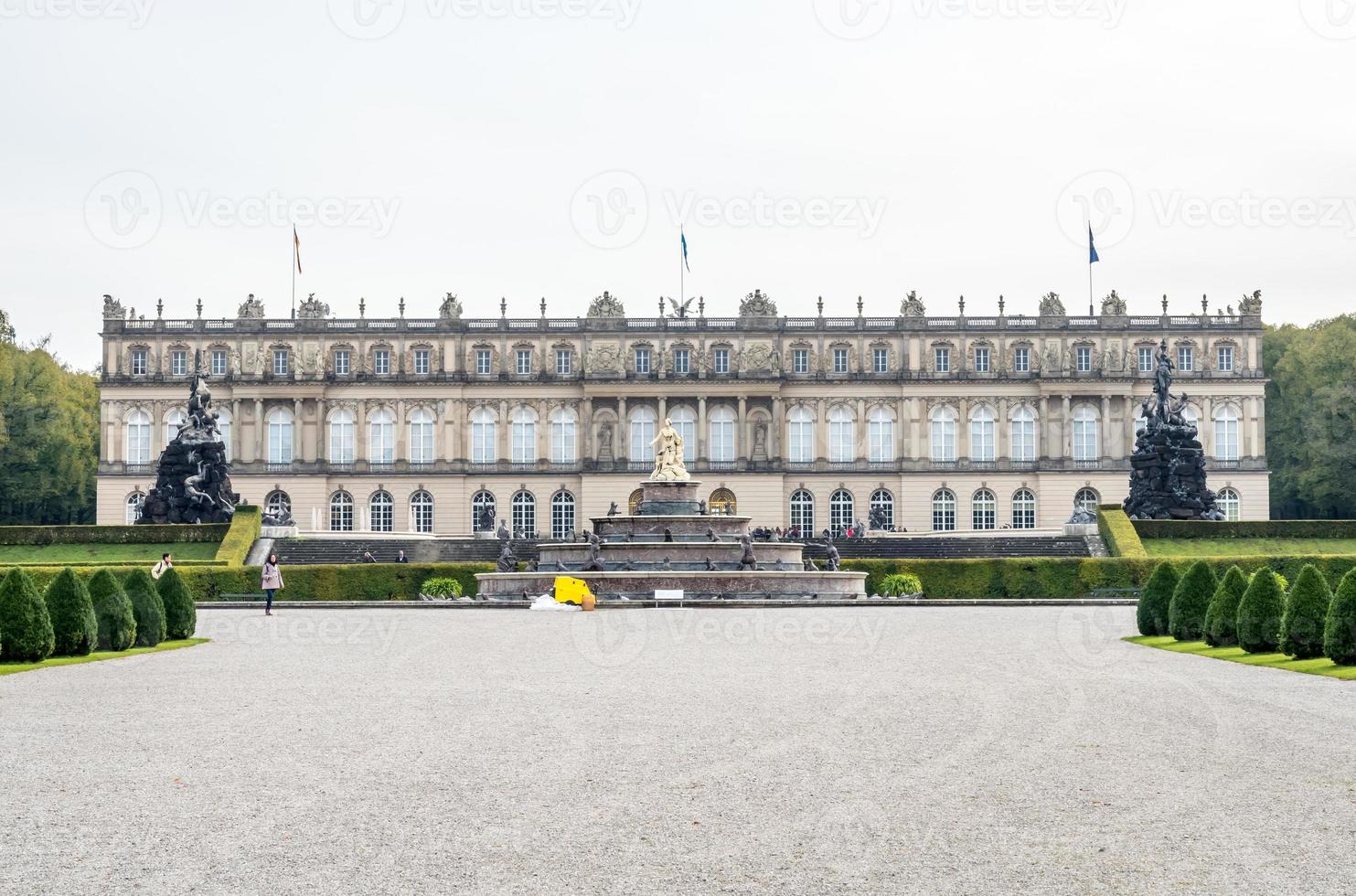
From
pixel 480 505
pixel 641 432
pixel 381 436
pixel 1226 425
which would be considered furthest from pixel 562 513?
pixel 1226 425

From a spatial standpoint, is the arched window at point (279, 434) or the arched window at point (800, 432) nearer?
the arched window at point (279, 434)

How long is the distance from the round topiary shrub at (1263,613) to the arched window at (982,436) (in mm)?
57068

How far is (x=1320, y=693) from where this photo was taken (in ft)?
58.0

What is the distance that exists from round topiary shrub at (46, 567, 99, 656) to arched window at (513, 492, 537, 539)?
181ft

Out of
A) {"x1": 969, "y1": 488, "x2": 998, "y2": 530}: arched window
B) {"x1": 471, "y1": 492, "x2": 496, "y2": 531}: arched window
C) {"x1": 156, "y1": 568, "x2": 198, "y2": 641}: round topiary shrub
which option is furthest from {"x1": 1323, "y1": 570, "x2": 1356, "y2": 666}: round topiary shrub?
{"x1": 471, "y1": 492, "x2": 496, "y2": 531}: arched window

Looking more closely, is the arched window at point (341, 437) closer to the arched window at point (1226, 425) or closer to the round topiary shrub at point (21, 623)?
the arched window at point (1226, 425)

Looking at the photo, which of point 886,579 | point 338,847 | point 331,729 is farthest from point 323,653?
point 886,579

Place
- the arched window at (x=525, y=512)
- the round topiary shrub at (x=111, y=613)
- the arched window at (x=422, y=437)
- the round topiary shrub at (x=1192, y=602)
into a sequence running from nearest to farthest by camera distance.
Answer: the round topiary shrub at (x=111, y=613) → the round topiary shrub at (x=1192, y=602) → the arched window at (x=525, y=512) → the arched window at (x=422, y=437)

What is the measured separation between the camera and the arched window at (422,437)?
80000mm

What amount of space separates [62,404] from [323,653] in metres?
59.0

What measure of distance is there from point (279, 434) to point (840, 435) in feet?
88.3

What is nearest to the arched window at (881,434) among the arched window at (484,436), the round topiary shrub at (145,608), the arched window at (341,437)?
the arched window at (484,436)

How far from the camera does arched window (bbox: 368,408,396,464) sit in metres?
79.9

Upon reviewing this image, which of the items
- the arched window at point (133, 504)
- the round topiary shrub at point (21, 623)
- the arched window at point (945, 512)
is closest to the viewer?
the round topiary shrub at point (21, 623)
